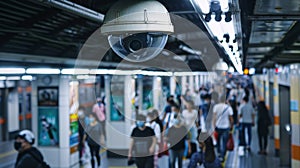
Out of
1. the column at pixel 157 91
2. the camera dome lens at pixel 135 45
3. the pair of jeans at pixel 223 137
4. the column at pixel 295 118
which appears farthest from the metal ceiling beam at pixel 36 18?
the column at pixel 157 91

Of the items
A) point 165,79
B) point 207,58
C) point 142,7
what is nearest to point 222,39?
point 142,7

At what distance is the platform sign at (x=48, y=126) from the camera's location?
33.9 ft

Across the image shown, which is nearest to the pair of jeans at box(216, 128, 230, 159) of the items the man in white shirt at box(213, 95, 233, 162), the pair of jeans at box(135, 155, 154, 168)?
the man in white shirt at box(213, 95, 233, 162)

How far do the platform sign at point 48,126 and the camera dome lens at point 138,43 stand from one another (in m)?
7.70

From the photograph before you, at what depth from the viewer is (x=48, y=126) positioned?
33.9 feet

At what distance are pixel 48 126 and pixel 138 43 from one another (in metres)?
7.89

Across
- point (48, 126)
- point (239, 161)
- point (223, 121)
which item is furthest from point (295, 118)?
point (48, 126)

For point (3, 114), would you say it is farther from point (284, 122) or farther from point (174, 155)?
point (174, 155)

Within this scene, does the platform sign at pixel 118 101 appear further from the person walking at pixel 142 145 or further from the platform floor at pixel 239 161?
the person walking at pixel 142 145

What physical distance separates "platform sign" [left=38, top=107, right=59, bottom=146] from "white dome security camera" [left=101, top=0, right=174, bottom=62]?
772cm

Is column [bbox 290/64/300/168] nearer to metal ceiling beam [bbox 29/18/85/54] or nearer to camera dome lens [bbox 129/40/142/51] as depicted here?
metal ceiling beam [bbox 29/18/85/54]

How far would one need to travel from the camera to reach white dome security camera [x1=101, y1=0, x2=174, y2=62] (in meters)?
2.66

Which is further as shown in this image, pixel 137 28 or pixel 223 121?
pixel 223 121

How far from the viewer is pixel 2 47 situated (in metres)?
6.69
